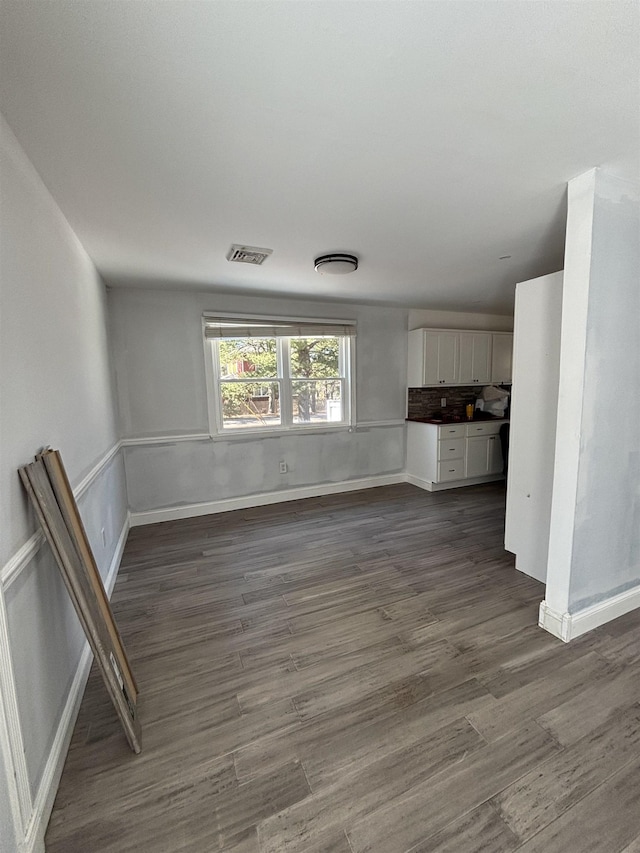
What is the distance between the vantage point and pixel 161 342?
362 centimetres

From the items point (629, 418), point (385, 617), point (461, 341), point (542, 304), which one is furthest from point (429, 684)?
point (461, 341)

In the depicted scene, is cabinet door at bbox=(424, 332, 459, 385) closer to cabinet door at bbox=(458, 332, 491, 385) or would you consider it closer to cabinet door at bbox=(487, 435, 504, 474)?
cabinet door at bbox=(458, 332, 491, 385)

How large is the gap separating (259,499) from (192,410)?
1289 millimetres

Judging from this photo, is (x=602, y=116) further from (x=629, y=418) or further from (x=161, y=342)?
(x=161, y=342)

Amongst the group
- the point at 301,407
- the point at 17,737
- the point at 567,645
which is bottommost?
the point at 567,645

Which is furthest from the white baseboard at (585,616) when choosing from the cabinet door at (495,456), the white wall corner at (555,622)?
the cabinet door at (495,456)

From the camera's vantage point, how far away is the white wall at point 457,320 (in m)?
4.77

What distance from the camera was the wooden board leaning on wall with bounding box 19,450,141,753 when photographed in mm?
1282

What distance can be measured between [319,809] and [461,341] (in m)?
4.76

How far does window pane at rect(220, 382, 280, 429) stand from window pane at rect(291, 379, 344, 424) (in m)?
0.25

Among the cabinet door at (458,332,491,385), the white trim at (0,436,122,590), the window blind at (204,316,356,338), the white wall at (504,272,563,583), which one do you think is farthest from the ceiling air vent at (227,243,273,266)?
the cabinet door at (458,332,491,385)

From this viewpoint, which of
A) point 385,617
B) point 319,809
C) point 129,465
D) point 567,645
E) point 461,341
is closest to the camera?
point 319,809

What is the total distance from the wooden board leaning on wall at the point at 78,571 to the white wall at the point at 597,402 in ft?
7.30

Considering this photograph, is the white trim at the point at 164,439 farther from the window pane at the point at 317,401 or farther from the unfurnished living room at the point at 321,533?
the window pane at the point at 317,401
